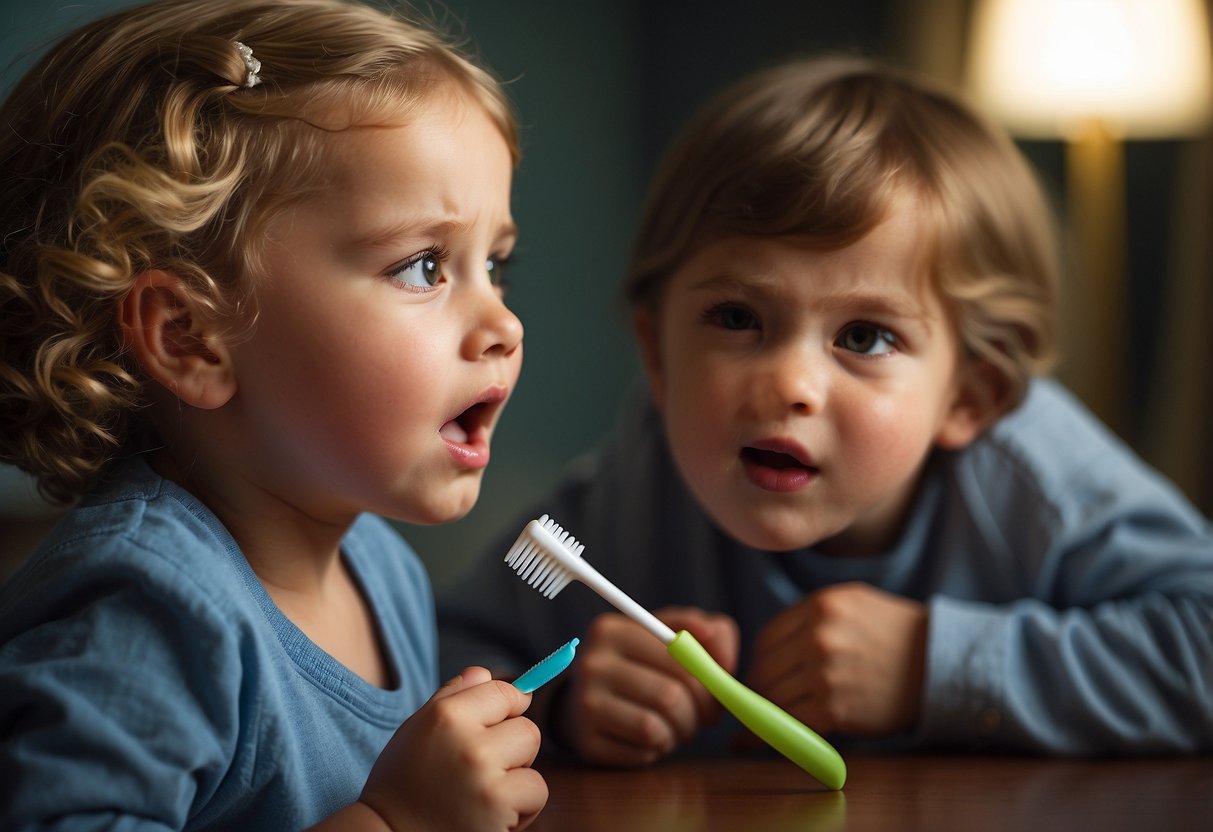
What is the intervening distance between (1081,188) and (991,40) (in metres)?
0.31

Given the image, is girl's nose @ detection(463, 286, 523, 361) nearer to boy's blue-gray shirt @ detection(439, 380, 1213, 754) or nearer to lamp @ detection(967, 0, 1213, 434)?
boy's blue-gray shirt @ detection(439, 380, 1213, 754)

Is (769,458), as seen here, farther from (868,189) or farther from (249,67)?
(249,67)

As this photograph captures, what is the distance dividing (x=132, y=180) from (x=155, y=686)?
27 cm

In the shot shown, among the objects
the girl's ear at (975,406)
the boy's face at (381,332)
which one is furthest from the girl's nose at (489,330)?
the girl's ear at (975,406)

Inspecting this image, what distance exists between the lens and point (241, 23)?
73 centimetres

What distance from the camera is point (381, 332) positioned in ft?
2.29

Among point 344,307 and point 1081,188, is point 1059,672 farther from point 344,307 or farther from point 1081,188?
point 1081,188

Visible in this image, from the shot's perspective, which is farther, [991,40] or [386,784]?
[991,40]

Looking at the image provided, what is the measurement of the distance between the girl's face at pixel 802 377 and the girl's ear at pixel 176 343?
338 millimetres

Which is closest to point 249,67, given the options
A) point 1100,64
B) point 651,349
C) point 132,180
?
point 132,180

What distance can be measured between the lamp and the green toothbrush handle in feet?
4.96

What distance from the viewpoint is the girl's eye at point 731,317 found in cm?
88

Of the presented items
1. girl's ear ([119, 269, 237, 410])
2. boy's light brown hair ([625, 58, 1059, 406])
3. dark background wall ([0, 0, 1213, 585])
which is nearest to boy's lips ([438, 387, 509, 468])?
girl's ear ([119, 269, 237, 410])

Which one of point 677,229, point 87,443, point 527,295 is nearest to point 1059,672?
point 677,229
